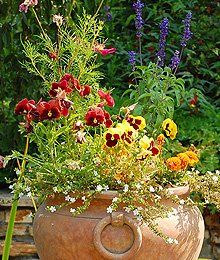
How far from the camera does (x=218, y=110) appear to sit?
4.52 metres

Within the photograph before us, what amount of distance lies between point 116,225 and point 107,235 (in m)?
0.05

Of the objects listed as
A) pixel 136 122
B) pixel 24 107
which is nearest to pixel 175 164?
pixel 136 122

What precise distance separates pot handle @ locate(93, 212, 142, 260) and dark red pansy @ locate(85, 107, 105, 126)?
0.34 m

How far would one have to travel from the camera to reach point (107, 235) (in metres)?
2.70

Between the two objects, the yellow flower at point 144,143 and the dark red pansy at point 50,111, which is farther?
the yellow flower at point 144,143

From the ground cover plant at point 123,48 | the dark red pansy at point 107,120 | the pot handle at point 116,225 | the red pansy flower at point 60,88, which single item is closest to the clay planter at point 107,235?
the pot handle at point 116,225

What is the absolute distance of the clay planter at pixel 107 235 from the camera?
106 inches

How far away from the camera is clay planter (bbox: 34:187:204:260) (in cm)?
270

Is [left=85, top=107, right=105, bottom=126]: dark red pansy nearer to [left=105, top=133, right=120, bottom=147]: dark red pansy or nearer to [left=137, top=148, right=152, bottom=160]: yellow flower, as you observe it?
[left=105, top=133, right=120, bottom=147]: dark red pansy

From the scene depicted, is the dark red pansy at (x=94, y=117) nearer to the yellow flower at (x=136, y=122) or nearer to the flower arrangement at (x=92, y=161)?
the flower arrangement at (x=92, y=161)

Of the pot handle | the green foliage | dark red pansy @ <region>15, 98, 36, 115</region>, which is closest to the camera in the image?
the pot handle

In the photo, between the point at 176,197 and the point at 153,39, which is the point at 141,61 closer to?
the point at 153,39

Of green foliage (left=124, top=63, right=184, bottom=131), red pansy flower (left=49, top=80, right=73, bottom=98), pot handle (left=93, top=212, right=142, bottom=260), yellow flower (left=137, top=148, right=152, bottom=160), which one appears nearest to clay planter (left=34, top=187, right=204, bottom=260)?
pot handle (left=93, top=212, right=142, bottom=260)

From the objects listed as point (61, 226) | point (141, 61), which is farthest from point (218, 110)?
point (61, 226)
